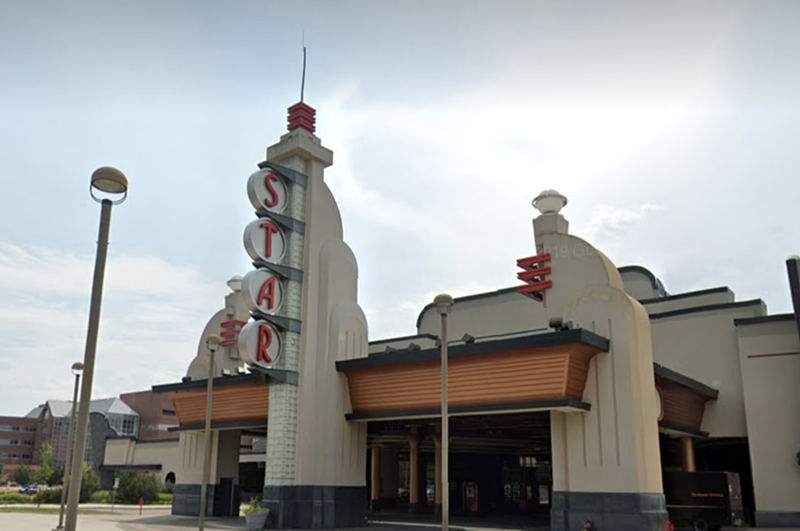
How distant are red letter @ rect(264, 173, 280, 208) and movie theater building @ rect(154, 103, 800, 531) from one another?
2.8 inches

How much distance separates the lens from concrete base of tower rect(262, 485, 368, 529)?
3119cm


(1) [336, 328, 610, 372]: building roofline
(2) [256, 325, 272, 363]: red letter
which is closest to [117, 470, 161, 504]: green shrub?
(2) [256, 325, 272, 363]: red letter

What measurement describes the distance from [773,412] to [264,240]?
26.9m

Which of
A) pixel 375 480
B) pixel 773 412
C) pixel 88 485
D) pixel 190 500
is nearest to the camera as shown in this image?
pixel 773 412

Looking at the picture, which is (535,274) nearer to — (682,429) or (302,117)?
(682,429)

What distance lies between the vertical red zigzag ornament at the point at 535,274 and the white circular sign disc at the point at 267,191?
11.5m

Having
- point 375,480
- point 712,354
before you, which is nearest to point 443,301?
point 712,354

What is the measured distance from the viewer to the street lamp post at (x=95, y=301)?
11086 mm

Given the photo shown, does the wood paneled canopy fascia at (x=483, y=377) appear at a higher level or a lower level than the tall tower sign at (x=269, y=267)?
lower

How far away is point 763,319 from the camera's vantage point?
1473 inches

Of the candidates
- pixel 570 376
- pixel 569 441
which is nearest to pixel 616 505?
pixel 569 441

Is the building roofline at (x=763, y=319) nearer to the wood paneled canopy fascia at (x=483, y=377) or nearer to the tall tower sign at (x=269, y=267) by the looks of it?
the wood paneled canopy fascia at (x=483, y=377)

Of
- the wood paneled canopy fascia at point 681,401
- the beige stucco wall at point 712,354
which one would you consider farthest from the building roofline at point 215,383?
the beige stucco wall at point 712,354

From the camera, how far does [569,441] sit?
89.1 feet
